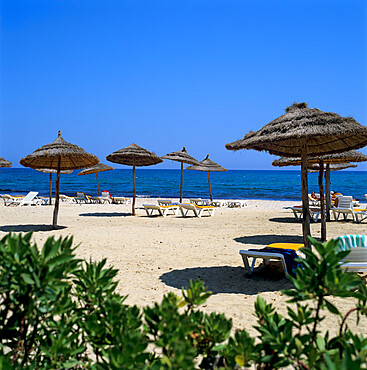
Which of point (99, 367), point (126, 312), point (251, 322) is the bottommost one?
point (251, 322)

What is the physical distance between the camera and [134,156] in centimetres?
1452

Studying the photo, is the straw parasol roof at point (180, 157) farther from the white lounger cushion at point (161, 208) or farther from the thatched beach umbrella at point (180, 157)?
the white lounger cushion at point (161, 208)

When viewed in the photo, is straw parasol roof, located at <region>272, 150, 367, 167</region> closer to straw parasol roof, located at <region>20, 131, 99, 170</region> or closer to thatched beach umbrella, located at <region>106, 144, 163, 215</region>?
thatched beach umbrella, located at <region>106, 144, 163, 215</region>

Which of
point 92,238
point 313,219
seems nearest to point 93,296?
point 92,238

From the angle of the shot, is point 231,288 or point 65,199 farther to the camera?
point 65,199

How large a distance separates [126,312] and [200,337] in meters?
0.35

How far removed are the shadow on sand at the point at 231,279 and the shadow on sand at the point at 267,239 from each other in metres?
2.00

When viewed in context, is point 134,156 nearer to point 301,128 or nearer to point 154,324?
point 301,128

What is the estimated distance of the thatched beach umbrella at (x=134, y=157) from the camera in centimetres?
1431

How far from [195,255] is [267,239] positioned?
2.31 metres

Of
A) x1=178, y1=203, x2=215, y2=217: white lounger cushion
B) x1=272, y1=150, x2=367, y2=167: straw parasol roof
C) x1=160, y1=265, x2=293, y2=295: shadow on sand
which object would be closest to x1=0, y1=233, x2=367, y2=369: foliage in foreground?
x1=160, y1=265, x2=293, y2=295: shadow on sand

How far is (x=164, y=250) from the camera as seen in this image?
22.8 feet

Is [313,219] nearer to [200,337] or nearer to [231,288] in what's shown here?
A: [231,288]

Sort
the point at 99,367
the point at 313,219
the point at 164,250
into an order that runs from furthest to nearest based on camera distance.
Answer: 1. the point at 313,219
2. the point at 164,250
3. the point at 99,367
